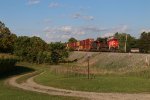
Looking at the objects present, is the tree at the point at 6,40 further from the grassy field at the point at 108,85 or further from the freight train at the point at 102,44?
the grassy field at the point at 108,85

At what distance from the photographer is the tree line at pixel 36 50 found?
66900mm

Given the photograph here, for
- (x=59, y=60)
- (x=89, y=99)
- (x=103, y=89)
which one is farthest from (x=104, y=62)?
(x=89, y=99)

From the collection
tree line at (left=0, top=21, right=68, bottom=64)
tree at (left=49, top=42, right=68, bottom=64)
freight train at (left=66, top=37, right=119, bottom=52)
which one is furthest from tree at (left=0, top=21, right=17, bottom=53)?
freight train at (left=66, top=37, right=119, bottom=52)

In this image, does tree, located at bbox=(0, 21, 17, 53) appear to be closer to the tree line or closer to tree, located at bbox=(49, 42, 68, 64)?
the tree line

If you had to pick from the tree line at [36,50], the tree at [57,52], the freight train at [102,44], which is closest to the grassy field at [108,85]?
the tree line at [36,50]

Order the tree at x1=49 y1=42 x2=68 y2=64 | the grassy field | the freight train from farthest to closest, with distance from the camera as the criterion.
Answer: the freight train
the tree at x1=49 y1=42 x2=68 y2=64
the grassy field

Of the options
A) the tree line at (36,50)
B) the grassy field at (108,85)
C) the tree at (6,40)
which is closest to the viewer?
the grassy field at (108,85)

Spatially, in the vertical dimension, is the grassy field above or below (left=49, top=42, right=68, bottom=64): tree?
below

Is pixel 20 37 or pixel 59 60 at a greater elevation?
pixel 20 37

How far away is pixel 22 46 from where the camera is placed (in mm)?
71438

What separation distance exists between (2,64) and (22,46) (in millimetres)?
26507

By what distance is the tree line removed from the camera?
66.9m

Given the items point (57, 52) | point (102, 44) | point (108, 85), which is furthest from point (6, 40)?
point (108, 85)

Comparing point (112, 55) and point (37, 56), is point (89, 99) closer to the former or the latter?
point (112, 55)
